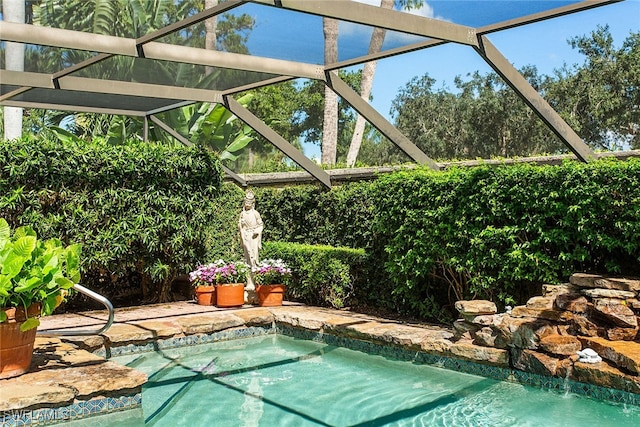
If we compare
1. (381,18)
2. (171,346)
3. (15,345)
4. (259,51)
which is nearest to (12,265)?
(15,345)

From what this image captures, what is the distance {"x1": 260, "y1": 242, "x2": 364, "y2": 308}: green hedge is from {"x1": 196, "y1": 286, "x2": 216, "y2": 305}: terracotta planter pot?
59.1 inches

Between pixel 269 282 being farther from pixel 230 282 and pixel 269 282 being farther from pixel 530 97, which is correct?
pixel 530 97

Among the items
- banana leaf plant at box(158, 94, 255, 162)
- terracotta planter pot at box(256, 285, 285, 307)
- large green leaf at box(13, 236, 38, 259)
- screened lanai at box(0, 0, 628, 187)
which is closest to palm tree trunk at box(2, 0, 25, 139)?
screened lanai at box(0, 0, 628, 187)

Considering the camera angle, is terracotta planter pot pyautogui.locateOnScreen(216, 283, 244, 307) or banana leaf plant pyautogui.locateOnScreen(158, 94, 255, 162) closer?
terracotta planter pot pyautogui.locateOnScreen(216, 283, 244, 307)

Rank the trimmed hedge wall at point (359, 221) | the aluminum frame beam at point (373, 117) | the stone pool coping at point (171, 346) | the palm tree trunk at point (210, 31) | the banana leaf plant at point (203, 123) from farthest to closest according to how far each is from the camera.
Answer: the banana leaf plant at point (203, 123), the aluminum frame beam at point (373, 117), the palm tree trunk at point (210, 31), the trimmed hedge wall at point (359, 221), the stone pool coping at point (171, 346)

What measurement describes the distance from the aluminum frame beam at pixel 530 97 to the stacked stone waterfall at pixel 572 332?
174 cm

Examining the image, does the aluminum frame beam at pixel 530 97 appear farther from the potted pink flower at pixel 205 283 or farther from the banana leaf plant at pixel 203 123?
the banana leaf plant at pixel 203 123

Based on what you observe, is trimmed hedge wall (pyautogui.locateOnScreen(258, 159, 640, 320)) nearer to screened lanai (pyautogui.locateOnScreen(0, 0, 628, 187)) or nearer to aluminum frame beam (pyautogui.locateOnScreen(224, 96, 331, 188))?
screened lanai (pyautogui.locateOnScreen(0, 0, 628, 187))

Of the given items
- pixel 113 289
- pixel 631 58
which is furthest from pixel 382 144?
pixel 113 289

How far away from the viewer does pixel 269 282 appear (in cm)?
1117

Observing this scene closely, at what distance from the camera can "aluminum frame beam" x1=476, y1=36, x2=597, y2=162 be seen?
25.6 ft

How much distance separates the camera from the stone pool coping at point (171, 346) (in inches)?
212

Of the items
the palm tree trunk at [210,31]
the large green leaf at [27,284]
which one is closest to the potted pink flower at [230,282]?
the palm tree trunk at [210,31]

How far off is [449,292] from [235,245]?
512 cm
